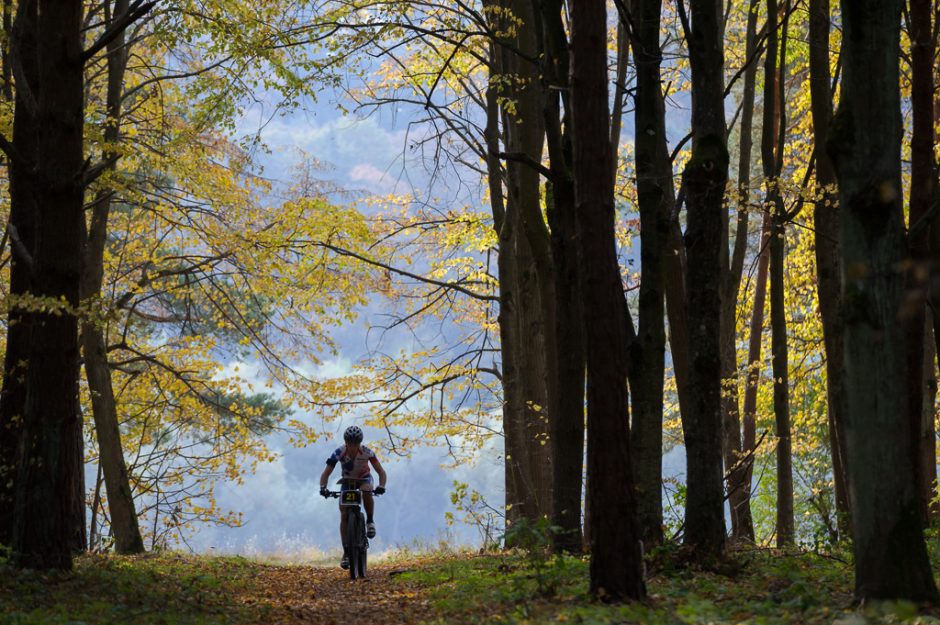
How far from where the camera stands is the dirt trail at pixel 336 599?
7908 mm

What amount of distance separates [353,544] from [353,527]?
0.21 metres

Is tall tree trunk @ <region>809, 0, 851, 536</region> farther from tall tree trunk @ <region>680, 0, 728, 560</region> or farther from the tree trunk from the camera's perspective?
tall tree trunk @ <region>680, 0, 728, 560</region>

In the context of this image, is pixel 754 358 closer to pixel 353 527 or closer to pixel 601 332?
pixel 353 527

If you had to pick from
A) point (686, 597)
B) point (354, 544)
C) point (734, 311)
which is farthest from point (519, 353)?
point (686, 597)

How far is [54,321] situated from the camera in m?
8.61

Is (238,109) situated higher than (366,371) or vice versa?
(238,109)

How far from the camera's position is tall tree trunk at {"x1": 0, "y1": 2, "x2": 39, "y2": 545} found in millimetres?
9398

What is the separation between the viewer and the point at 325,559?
19.9 metres

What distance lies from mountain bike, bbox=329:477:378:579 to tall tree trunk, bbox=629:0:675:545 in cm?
416

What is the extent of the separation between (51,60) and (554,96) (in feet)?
18.5

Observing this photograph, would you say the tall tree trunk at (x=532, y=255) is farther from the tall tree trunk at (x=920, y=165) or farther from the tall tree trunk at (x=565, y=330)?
the tall tree trunk at (x=920, y=165)

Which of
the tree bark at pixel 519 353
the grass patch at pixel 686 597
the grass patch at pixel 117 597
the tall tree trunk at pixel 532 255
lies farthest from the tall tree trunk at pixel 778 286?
the grass patch at pixel 117 597

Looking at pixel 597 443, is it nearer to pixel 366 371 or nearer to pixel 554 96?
pixel 554 96

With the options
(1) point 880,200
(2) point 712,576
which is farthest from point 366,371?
(1) point 880,200
